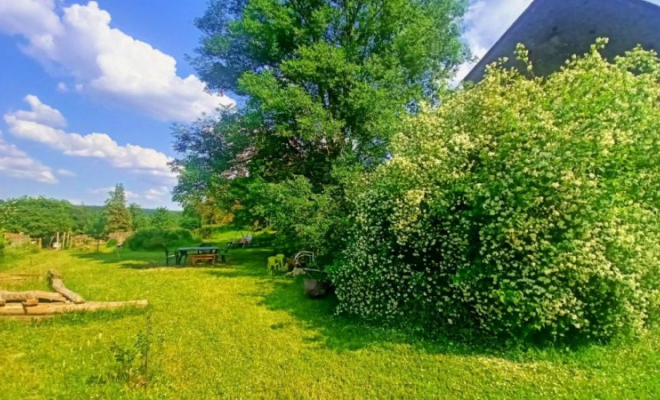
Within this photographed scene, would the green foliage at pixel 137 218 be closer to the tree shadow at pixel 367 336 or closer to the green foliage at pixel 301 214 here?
the green foliage at pixel 301 214

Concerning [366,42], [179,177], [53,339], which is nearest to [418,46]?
[366,42]

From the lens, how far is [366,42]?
14633 millimetres

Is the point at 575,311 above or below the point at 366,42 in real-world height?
below

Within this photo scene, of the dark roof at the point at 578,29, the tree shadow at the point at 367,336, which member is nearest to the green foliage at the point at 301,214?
the tree shadow at the point at 367,336

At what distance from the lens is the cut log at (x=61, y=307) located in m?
7.12

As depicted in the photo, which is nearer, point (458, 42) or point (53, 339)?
point (53, 339)

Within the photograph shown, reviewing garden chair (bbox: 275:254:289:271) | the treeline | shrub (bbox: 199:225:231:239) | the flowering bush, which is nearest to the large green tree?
garden chair (bbox: 275:254:289:271)

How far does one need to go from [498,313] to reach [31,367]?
7490 millimetres

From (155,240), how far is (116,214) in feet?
50.3

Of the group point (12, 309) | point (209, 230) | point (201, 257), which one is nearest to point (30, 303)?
point (12, 309)

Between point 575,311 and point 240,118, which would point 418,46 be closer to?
point 240,118

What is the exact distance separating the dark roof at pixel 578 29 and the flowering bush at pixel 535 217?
24.1 ft

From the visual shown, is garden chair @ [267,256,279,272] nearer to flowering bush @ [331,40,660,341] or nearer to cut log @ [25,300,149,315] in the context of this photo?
cut log @ [25,300,149,315]

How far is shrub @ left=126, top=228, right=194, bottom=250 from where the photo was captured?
22359 mm
